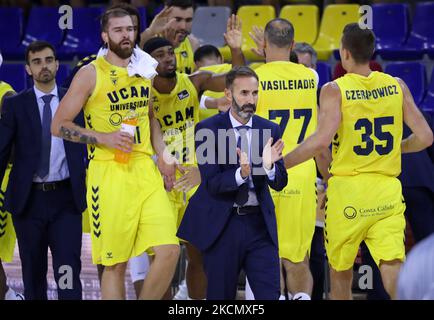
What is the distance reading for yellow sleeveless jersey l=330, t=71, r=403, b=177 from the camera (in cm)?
643

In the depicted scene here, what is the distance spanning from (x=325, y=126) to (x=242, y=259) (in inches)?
40.4

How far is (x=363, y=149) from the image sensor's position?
646 centimetres

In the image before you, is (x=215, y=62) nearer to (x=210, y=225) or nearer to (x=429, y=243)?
(x=210, y=225)

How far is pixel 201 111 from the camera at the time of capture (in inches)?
334

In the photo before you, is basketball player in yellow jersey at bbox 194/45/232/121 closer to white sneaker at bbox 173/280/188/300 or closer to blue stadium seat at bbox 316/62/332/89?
white sneaker at bbox 173/280/188/300

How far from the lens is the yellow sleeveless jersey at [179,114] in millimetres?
7684

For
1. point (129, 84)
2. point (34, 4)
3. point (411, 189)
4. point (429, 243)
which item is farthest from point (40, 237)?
point (34, 4)

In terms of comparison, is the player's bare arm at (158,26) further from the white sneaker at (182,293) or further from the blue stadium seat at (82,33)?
the blue stadium seat at (82,33)

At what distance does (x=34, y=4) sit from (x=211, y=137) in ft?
27.3

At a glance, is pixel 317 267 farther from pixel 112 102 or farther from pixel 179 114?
pixel 112 102

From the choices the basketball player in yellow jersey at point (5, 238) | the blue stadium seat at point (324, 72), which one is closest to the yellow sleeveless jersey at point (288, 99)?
the basketball player in yellow jersey at point (5, 238)

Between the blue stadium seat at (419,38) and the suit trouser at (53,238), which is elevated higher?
the blue stadium seat at (419,38)

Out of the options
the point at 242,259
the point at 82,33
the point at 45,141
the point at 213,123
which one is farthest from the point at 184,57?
the point at 82,33

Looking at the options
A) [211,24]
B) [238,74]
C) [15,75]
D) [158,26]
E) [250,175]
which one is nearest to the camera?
[250,175]
